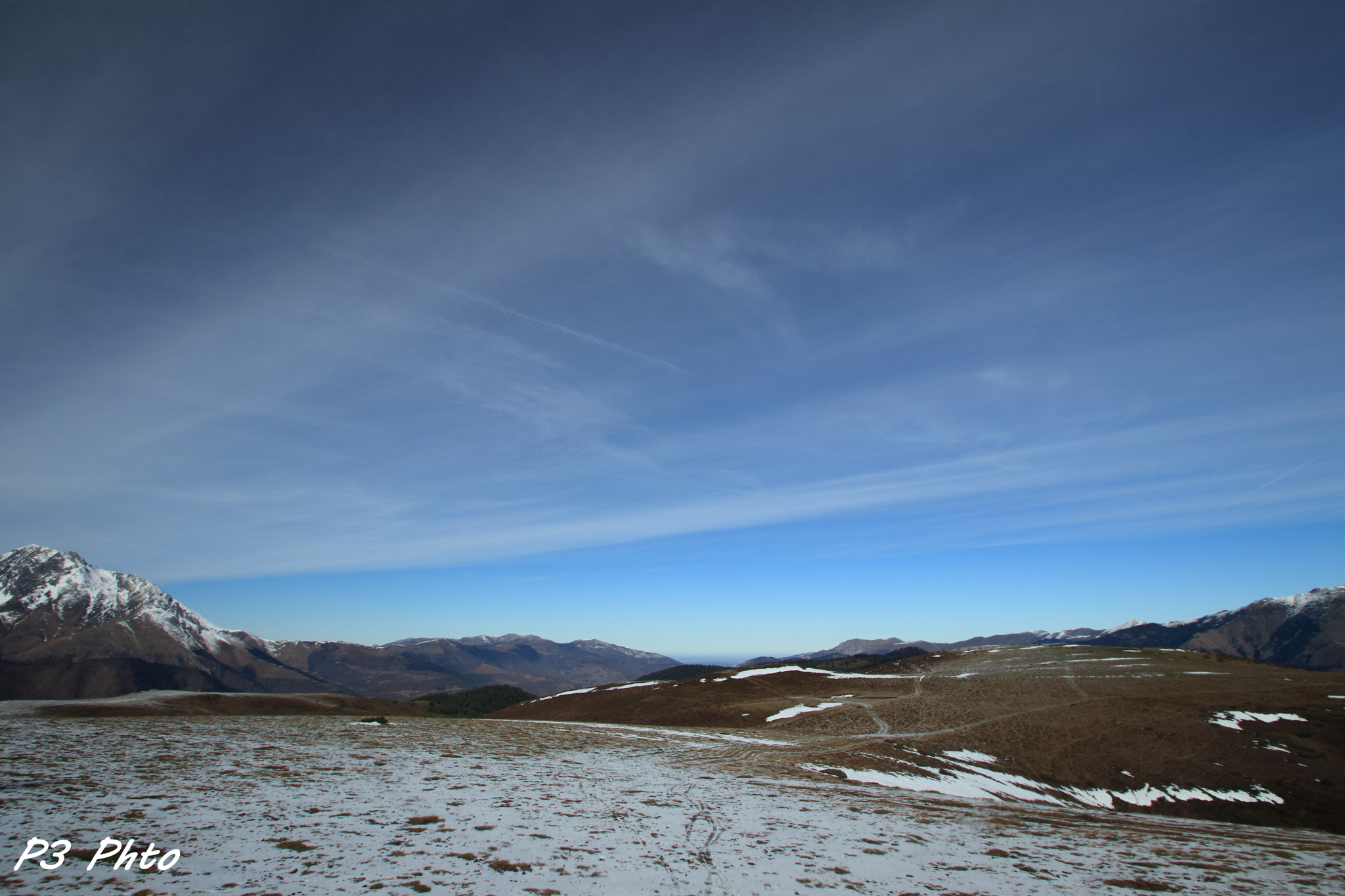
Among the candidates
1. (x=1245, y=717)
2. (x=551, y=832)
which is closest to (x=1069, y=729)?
(x=1245, y=717)

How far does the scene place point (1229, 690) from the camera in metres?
53.5

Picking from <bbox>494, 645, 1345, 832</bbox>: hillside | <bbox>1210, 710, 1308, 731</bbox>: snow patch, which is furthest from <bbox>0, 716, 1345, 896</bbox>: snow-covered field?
<bbox>1210, 710, 1308, 731</bbox>: snow patch

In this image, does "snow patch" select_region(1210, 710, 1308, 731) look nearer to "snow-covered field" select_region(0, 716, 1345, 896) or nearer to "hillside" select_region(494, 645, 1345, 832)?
"hillside" select_region(494, 645, 1345, 832)

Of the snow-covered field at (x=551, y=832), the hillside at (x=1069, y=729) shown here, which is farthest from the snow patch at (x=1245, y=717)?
the snow-covered field at (x=551, y=832)

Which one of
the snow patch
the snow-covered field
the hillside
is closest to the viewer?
the snow-covered field

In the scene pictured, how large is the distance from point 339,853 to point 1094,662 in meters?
97.4

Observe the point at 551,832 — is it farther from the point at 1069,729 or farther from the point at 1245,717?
the point at 1245,717

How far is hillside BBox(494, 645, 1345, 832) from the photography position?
1215 inches

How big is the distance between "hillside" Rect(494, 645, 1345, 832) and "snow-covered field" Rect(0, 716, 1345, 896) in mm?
7128

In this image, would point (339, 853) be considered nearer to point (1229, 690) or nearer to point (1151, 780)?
point (1151, 780)

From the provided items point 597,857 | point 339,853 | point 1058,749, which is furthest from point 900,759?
point 339,853

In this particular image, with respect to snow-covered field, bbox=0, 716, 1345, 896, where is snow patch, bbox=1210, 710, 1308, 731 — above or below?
below

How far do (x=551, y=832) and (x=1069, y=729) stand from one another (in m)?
41.3

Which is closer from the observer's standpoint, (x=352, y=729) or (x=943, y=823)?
(x=943, y=823)
